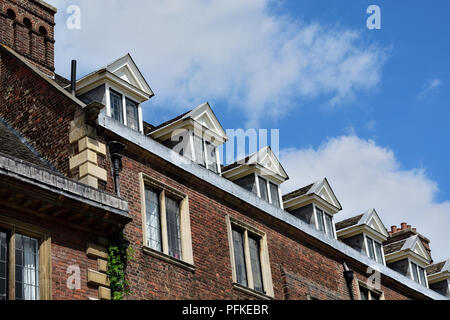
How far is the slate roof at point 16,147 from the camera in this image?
19.2 meters

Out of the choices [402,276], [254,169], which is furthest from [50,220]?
Result: [402,276]

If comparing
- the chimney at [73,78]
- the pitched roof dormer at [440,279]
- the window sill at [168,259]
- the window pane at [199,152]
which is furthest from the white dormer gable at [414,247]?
the chimney at [73,78]

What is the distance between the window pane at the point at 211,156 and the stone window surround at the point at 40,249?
771 centimetres

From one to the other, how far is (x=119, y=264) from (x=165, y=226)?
239 centimetres

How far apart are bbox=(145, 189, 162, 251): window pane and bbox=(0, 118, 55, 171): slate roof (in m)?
2.66

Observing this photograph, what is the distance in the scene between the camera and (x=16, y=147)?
2014 cm

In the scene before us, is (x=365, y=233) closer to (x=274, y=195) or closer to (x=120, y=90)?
(x=274, y=195)

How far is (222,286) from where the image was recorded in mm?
21844

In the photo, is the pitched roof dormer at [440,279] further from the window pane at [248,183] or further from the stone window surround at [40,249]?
the stone window surround at [40,249]

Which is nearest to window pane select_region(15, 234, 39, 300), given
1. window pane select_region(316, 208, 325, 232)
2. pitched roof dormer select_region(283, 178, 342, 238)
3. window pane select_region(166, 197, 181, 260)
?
window pane select_region(166, 197, 181, 260)

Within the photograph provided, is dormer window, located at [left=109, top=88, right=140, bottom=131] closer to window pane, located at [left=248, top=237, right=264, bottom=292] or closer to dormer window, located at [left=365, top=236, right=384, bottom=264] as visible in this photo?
window pane, located at [left=248, top=237, right=264, bottom=292]
